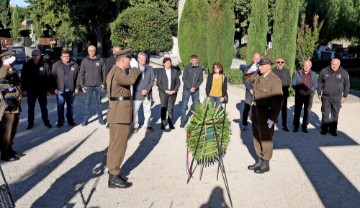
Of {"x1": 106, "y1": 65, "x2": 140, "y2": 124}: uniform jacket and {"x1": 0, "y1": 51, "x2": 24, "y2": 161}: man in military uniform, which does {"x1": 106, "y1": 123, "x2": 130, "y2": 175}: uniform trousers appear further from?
{"x1": 0, "y1": 51, "x2": 24, "y2": 161}: man in military uniform

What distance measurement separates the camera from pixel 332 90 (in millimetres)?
8680

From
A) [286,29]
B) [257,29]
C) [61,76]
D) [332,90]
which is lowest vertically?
[332,90]

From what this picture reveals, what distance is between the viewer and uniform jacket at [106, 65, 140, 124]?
5469 millimetres

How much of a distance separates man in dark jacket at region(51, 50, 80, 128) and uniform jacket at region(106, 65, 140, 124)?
405cm

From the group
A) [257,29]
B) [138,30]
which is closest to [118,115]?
[257,29]

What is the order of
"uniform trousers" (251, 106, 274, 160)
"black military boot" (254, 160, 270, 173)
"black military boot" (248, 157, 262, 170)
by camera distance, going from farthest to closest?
1. "black military boot" (248, 157, 262, 170)
2. "black military boot" (254, 160, 270, 173)
3. "uniform trousers" (251, 106, 274, 160)

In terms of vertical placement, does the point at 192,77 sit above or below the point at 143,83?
above

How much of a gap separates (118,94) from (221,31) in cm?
1575

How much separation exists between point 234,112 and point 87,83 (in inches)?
186

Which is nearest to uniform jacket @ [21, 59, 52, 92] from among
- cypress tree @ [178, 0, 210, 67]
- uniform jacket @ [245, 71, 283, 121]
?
uniform jacket @ [245, 71, 283, 121]

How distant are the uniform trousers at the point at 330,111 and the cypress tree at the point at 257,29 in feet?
27.9

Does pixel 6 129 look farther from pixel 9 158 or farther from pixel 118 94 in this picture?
pixel 118 94

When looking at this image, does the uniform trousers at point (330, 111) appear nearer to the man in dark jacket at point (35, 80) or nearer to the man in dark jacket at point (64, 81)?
the man in dark jacket at point (64, 81)

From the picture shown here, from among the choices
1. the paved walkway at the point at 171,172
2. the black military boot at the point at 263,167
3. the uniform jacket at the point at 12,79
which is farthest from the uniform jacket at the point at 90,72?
the black military boot at the point at 263,167
